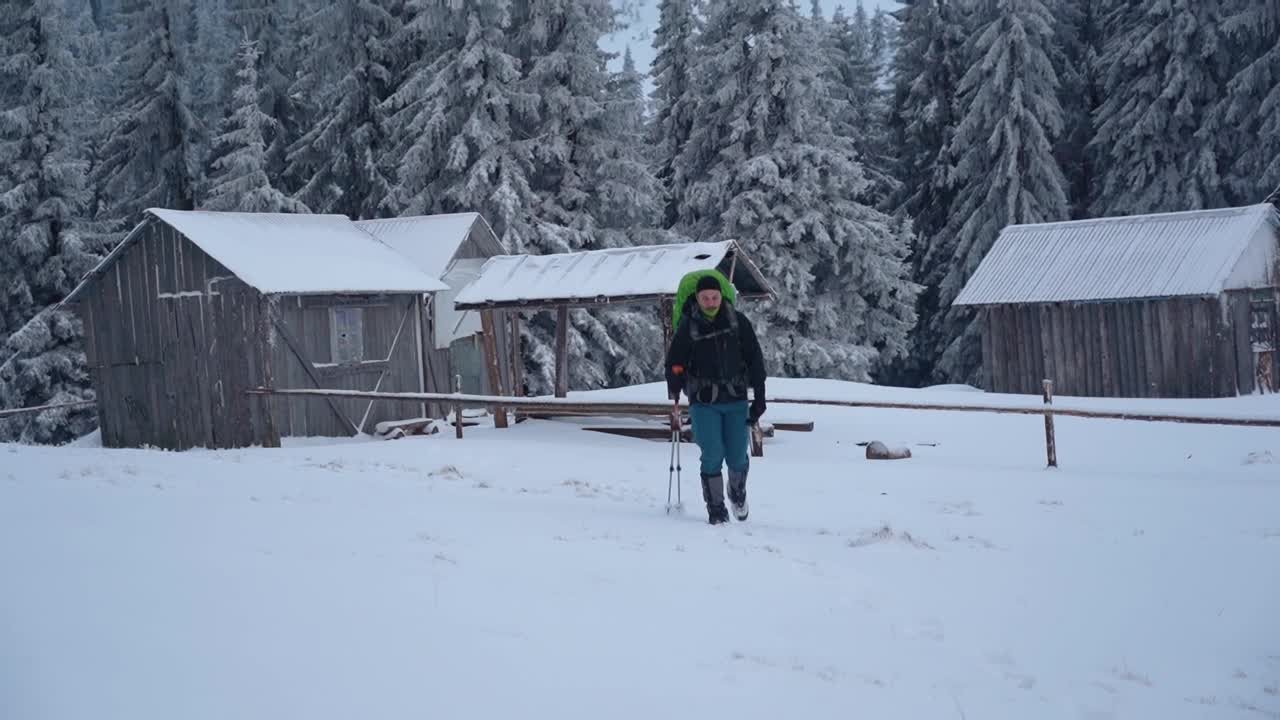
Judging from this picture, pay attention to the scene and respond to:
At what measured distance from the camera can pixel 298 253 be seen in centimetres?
2245

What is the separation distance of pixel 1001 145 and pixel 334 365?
79.2 feet

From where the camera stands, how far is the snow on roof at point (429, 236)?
26.3m

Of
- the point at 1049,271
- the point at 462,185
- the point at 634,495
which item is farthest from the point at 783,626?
the point at 462,185

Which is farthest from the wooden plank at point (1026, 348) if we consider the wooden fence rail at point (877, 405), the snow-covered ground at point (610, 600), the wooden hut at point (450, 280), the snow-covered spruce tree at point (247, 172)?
the snow-covered spruce tree at point (247, 172)

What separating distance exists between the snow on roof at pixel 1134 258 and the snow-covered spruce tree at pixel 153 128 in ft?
79.9

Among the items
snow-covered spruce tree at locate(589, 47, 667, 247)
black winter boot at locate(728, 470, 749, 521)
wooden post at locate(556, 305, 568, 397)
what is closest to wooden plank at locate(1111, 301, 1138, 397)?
snow-covered spruce tree at locate(589, 47, 667, 247)

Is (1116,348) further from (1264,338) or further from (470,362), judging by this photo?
(470,362)

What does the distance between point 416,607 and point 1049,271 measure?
2544 centimetres

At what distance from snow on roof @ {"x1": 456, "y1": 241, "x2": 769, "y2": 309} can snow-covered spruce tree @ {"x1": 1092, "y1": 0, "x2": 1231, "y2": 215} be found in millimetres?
21197

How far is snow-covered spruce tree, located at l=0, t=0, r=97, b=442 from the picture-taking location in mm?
29656

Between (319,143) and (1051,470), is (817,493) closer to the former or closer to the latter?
(1051,470)

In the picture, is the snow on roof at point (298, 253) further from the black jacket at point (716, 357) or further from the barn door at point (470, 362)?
the black jacket at point (716, 357)

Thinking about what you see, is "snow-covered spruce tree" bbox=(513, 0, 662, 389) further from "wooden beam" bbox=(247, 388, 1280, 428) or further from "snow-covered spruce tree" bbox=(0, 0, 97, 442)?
"wooden beam" bbox=(247, 388, 1280, 428)

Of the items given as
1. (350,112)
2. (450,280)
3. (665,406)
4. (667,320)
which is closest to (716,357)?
(665,406)
